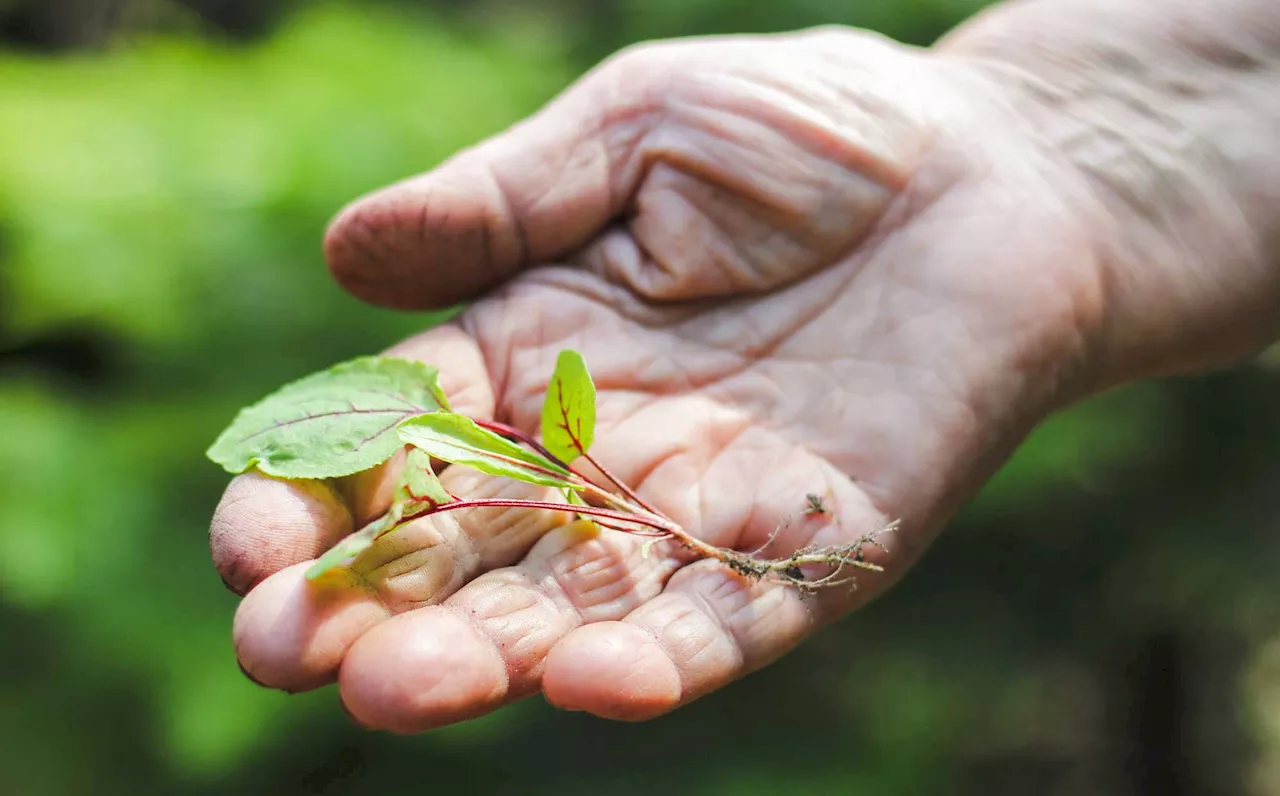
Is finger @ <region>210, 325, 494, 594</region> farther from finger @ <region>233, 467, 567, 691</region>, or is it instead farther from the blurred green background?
the blurred green background

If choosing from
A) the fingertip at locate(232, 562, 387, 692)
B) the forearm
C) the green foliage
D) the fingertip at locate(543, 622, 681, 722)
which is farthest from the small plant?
the green foliage

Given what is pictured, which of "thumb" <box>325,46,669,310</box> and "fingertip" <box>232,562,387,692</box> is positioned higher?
"thumb" <box>325,46,669,310</box>

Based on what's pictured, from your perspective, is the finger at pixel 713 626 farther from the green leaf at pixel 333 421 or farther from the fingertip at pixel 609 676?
the green leaf at pixel 333 421

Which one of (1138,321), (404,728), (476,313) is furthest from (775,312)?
(404,728)

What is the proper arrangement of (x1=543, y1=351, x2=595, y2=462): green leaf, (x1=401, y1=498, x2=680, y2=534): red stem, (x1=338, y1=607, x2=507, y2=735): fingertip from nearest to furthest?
(x1=338, y1=607, x2=507, y2=735): fingertip, (x1=401, y1=498, x2=680, y2=534): red stem, (x1=543, y1=351, x2=595, y2=462): green leaf

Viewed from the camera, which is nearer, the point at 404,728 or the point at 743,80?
the point at 404,728

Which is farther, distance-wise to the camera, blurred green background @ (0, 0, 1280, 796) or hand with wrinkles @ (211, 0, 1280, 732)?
blurred green background @ (0, 0, 1280, 796)

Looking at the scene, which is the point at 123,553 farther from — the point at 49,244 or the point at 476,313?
the point at 476,313
